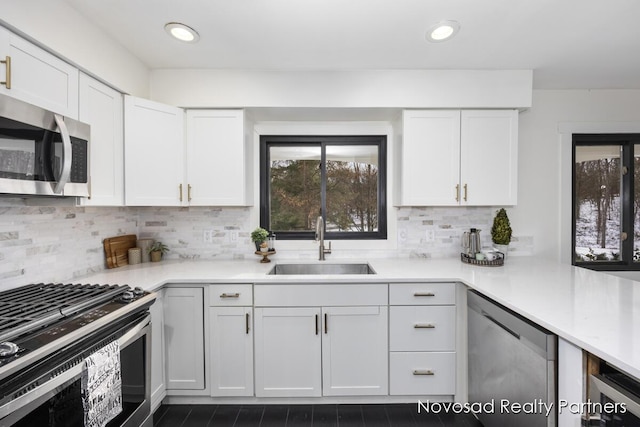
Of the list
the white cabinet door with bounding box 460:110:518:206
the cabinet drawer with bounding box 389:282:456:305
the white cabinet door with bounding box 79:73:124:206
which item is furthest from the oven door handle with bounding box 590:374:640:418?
the white cabinet door with bounding box 79:73:124:206

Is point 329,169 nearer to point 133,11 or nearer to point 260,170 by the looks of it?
point 260,170

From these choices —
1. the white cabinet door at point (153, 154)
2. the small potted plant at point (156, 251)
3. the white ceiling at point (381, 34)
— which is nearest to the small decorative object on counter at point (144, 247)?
the small potted plant at point (156, 251)

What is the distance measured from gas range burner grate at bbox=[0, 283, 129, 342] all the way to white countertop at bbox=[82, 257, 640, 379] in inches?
11.5

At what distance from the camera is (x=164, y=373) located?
1985mm

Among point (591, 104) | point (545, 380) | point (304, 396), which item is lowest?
point (304, 396)

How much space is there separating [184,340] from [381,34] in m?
2.31

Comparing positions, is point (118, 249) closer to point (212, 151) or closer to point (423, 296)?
point (212, 151)

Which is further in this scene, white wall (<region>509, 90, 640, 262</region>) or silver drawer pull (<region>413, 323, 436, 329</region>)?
white wall (<region>509, 90, 640, 262</region>)

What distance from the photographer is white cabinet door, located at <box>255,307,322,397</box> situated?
6.55ft

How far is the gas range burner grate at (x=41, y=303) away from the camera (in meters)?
1.07

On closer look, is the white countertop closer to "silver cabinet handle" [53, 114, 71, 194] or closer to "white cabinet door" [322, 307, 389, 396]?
"white cabinet door" [322, 307, 389, 396]

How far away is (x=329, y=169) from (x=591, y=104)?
2358mm

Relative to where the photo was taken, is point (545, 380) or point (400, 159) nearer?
point (545, 380)

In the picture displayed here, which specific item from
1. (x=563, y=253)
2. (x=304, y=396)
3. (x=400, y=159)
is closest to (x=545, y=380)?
(x=304, y=396)
